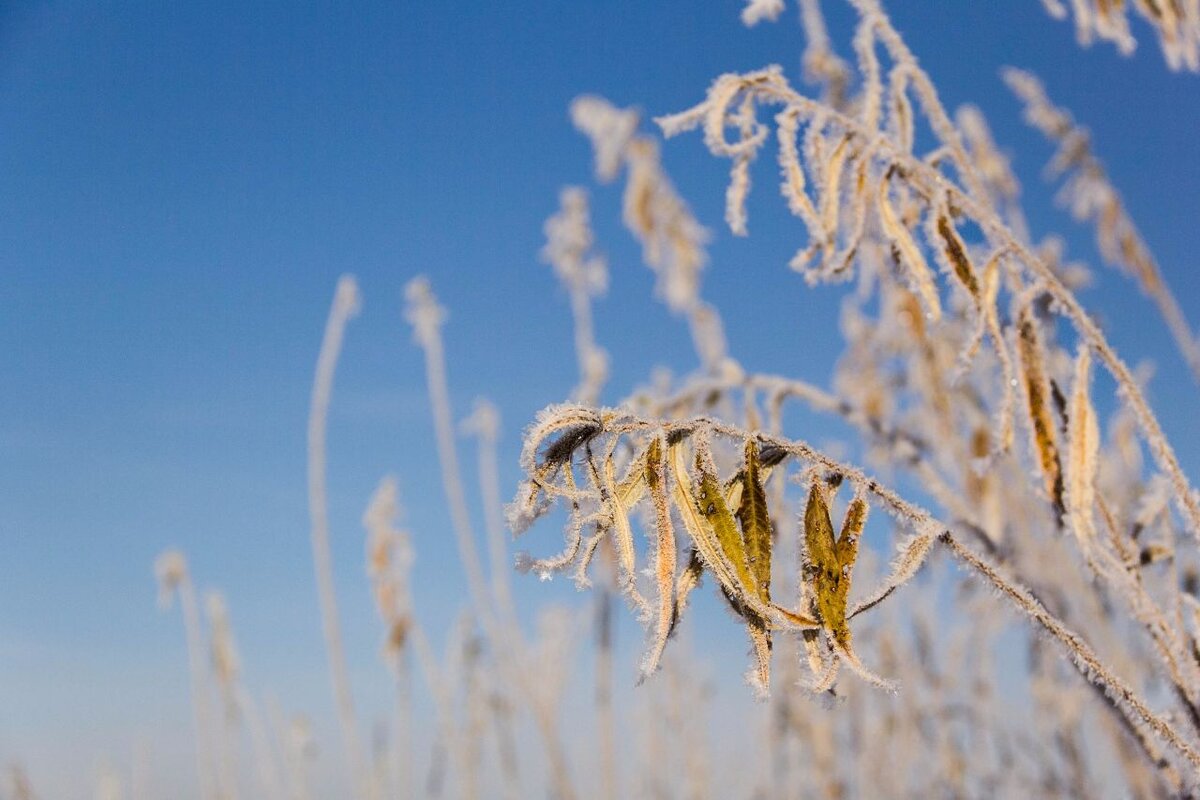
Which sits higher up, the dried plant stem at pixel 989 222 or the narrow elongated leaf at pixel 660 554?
the dried plant stem at pixel 989 222

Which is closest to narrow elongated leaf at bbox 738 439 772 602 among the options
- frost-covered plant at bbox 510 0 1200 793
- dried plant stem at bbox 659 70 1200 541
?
frost-covered plant at bbox 510 0 1200 793

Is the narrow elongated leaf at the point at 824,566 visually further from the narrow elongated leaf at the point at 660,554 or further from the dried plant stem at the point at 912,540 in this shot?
the narrow elongated leaf at the point at 660,554

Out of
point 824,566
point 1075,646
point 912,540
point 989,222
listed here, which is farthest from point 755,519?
point 989,222

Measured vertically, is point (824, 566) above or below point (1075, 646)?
above

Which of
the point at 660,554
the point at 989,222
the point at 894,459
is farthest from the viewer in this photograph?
the point at 894,459

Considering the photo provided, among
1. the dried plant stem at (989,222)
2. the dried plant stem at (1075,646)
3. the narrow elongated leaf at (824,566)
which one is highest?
the dried plant stem at (989,222)

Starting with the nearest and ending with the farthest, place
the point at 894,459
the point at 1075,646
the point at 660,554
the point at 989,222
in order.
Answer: the point at 660,554 < the point at 1075,646 < the point at 989,222 < the point at 894,459

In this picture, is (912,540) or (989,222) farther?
(989,222)

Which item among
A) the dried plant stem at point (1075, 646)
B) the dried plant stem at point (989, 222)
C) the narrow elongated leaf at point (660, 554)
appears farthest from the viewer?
the dried plant stem at point (989, 222)

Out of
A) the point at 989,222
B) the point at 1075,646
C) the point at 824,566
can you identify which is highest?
the point at 989,222

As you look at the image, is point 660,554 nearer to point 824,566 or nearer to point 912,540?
point 824,566

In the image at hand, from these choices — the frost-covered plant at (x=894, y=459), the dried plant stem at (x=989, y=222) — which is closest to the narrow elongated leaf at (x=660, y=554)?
the frost-covered plant at (x=894, y=459)
